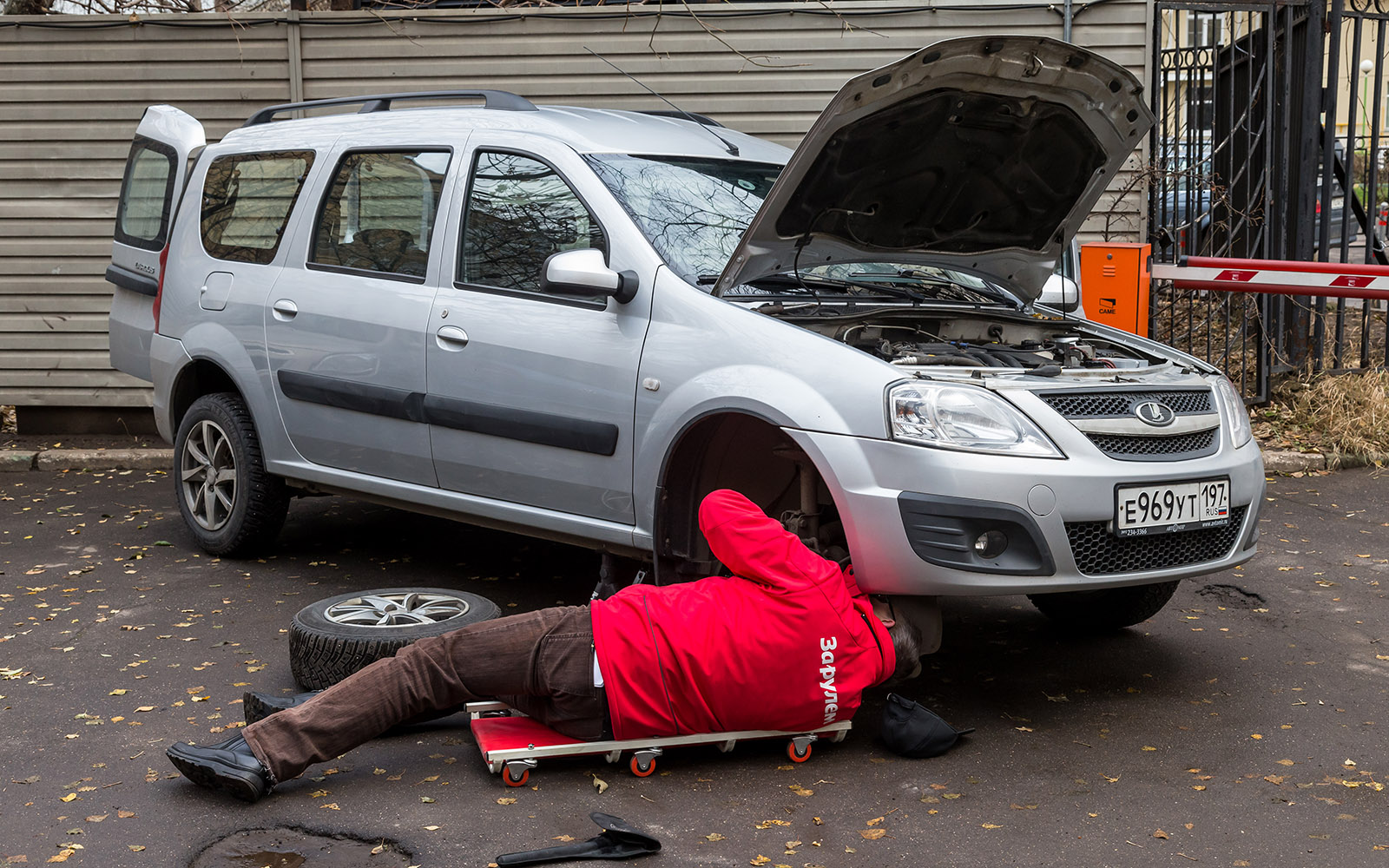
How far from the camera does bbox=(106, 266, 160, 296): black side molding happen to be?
22.5ft

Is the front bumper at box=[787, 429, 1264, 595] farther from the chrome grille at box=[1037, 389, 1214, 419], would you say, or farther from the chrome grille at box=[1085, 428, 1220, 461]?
the chrome grille at box=[1037, 389, 1214, 419]

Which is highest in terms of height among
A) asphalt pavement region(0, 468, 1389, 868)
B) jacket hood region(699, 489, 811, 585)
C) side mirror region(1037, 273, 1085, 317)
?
side mirror region(1037, 273, 1085, 317)

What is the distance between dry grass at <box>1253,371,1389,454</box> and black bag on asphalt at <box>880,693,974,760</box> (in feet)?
17.5

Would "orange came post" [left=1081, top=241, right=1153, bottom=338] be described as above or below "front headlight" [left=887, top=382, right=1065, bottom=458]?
above

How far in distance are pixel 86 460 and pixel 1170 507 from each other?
732 cm

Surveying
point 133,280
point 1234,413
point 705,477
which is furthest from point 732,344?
point 133,280

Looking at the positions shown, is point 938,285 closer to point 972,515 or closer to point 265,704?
point 972,515

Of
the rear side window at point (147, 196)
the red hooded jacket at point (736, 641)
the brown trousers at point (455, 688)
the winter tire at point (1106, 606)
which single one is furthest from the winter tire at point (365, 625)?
the rear side window at point (147, 196)

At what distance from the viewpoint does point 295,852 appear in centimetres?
320

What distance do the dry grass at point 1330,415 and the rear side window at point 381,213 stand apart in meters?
5.65

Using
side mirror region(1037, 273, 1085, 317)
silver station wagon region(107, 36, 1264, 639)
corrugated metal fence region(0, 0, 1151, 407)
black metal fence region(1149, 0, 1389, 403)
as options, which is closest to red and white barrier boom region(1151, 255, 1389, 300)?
black metal fence region(1149, 0, 1389, 403)

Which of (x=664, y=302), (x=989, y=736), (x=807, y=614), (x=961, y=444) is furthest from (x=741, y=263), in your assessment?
(x=989, y=736)

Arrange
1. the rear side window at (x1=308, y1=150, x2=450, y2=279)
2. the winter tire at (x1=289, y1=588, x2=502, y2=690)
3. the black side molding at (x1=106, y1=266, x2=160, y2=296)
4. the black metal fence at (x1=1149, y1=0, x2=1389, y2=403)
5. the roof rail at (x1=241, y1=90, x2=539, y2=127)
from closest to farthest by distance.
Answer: the winter tire at (x1=289, y1=588, x2=502, y2=690)
the rear side window at (x1=308, y1=150, x2=450, y2=279)
the roof rail at (x1=241, y1=90, x2=539, y2=127)
the black side molding at (x1=106, y1=266, x2=160, y2=296)
the black metal fence at (x1=1149, y1=0, x2=1389, y2=403)

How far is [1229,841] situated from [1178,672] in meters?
1.40
